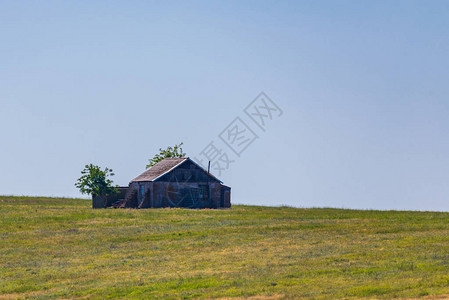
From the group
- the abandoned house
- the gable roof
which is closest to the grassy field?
the abandoned house

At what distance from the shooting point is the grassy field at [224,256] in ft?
81.5

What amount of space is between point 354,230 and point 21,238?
72.7 ft

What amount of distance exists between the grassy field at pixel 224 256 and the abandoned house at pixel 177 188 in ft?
58.8

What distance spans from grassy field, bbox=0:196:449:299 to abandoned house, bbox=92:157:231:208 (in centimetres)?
1792

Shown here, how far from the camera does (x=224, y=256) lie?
109 ft

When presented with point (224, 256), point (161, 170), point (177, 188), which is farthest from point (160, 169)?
point (224, 256)

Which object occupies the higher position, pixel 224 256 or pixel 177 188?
pixel 177 188

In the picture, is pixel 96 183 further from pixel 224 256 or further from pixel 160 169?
pixel 224 256

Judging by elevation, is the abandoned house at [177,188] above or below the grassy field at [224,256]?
above

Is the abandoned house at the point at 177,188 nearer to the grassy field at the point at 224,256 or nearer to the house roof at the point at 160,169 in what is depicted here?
the house roof at the point at 160,169

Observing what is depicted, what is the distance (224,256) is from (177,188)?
4036cm

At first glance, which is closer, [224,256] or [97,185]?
[224,256]

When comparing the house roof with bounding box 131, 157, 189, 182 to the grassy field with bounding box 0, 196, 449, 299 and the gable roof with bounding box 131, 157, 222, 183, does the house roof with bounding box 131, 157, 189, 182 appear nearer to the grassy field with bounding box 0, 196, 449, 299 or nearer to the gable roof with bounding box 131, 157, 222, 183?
the gable roof with bounding box 131, 157, 222, 183

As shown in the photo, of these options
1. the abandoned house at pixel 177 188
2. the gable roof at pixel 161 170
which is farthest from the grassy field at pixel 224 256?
the gable roof at pixel 161 170
